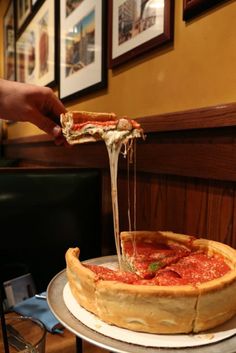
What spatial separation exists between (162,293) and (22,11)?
10.1 feet

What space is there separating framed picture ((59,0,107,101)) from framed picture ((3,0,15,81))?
1486mm

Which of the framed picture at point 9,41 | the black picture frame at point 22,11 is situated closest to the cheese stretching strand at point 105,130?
the black picture frame at point 22,11

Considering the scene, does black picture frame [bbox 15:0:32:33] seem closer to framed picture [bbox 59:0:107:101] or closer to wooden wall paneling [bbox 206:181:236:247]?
framed picture [bbox 59:0:107:101]

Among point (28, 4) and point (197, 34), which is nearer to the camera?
point (197, 34)

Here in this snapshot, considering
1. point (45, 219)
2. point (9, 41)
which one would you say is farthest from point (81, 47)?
point (9, 41)

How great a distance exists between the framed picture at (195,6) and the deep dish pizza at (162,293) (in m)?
0.72

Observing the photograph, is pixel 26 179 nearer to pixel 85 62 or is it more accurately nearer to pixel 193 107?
pixel 193 107

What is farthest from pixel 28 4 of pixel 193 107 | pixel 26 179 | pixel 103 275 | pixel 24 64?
pixel 103 275

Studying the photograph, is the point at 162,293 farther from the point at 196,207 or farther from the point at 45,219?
the point at 45,219

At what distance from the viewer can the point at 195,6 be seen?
3.34 feet

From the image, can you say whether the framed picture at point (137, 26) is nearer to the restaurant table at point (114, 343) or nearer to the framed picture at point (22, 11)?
the restaurant table at point (114, 343)

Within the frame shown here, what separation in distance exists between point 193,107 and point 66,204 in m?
0.63

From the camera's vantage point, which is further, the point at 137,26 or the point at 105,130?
the point at 137,26

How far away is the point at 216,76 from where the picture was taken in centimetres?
99
